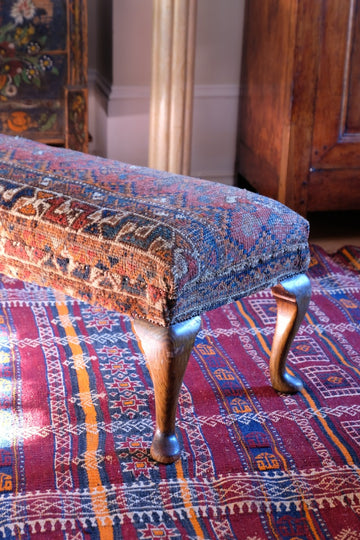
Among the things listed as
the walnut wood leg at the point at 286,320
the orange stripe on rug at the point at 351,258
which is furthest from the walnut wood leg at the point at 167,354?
the orange stripe on rug at the point at 351,258

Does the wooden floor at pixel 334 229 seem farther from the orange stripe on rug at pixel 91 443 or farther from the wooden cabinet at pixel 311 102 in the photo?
the orange stripe on rug at pixel 91 443

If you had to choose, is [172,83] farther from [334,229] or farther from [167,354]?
[167,354]

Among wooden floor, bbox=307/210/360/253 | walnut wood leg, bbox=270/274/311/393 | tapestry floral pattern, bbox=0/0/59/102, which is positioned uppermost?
tapestry floral pattern, bbox=0/0/59/102

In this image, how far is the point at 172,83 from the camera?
9.59 ft

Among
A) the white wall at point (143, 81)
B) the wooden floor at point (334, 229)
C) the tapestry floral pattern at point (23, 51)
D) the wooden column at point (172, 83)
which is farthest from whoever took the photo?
the white wall at point (143, 81)

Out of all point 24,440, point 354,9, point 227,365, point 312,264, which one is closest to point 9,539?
point 24,440

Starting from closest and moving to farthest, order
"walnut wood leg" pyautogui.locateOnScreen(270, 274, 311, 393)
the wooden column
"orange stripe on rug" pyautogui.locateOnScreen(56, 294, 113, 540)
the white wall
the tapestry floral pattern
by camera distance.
Answer: "orange stripe on rug" pyautogui.locateOnScreen(56, 294, 113, 540), "walnut wood leg" pyautogui.locateOnScreen(270, 274, 311, 393), the tapestry floral pattern, the wooden column, the white wall

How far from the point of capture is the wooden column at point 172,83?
2848mm

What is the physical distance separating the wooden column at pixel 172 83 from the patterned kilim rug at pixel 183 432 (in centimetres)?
92

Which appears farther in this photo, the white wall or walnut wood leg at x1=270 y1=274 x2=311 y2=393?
the white wall

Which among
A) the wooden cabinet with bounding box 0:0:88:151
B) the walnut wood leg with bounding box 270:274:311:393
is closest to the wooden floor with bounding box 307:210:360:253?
the wooden cabinet with bounding box 0:0:88:151

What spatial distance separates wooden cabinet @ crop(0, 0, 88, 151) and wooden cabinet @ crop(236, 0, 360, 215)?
706mm

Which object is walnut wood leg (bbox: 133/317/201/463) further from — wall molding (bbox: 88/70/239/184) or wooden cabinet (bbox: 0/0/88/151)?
wall molding (bbox: 88/70/239/184)

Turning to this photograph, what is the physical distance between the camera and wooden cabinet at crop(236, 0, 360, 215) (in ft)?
8.80
